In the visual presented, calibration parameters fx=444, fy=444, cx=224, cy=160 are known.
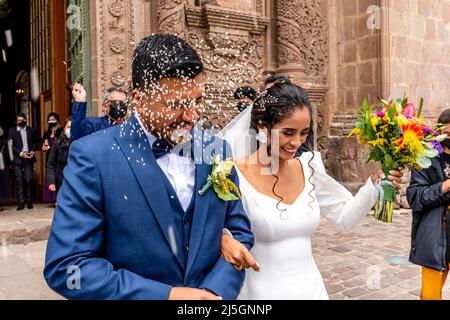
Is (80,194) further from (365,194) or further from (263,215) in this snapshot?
(365,194)

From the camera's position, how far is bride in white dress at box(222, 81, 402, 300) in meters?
2.37

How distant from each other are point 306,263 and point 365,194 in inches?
21.1

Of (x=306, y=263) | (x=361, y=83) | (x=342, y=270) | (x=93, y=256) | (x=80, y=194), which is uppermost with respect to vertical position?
(x=361, y=83)

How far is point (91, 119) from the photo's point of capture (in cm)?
471

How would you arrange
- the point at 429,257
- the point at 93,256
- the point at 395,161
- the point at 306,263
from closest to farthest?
the point at 93,256, the point at 306,263, the point at 395,161, the point at 429,257

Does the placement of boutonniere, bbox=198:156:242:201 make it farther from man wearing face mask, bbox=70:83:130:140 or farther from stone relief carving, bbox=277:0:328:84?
stone relief carving, bbox=277:0:328:84

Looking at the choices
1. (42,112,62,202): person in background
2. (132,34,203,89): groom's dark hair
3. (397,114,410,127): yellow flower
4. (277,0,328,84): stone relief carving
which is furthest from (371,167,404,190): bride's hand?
(42,112,62,202): person in background

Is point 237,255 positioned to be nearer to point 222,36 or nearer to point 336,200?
point 336,200

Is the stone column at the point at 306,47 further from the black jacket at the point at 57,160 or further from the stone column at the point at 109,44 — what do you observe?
the black jacket at the point at 57,160

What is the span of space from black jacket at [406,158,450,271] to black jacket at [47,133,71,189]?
7077mm

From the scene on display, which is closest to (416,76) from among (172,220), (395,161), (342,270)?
(342,270)

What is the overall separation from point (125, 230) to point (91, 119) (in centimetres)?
333

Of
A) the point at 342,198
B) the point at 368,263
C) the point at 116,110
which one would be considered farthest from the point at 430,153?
the point at 368,263
